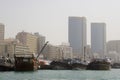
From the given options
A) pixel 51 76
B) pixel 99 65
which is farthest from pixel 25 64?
pixel 99 65

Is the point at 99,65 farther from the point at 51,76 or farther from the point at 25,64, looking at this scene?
the point at 51,76

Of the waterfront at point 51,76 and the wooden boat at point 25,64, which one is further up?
the wooden boat at point 25,64

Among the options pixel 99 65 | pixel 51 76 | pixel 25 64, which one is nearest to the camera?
pixel 51 76

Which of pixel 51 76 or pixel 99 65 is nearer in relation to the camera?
pixel 51 76

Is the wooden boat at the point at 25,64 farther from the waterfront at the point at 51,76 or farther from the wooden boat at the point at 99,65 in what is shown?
the wooden boat at the point at 99,65

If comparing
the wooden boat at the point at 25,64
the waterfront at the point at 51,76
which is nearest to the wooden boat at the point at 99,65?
the wooden boat at the point at 25,64

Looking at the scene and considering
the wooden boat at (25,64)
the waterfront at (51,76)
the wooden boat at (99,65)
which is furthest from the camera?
the wooden boat at (99,65)

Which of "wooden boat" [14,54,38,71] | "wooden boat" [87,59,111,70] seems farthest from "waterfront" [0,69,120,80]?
"wooden boat" [87,59,111,70]

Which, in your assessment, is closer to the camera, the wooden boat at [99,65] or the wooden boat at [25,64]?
the wooden boat at [25,64]

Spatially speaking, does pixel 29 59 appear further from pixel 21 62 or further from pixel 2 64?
pixel 2 64

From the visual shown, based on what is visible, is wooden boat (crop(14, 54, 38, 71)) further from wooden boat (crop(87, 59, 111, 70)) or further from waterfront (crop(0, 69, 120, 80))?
wooden boat (crop(87, 59, 111, 70))

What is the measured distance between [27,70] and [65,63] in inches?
1558

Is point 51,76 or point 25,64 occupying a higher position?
point 25,64

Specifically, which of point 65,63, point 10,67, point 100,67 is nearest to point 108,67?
point 100,67
